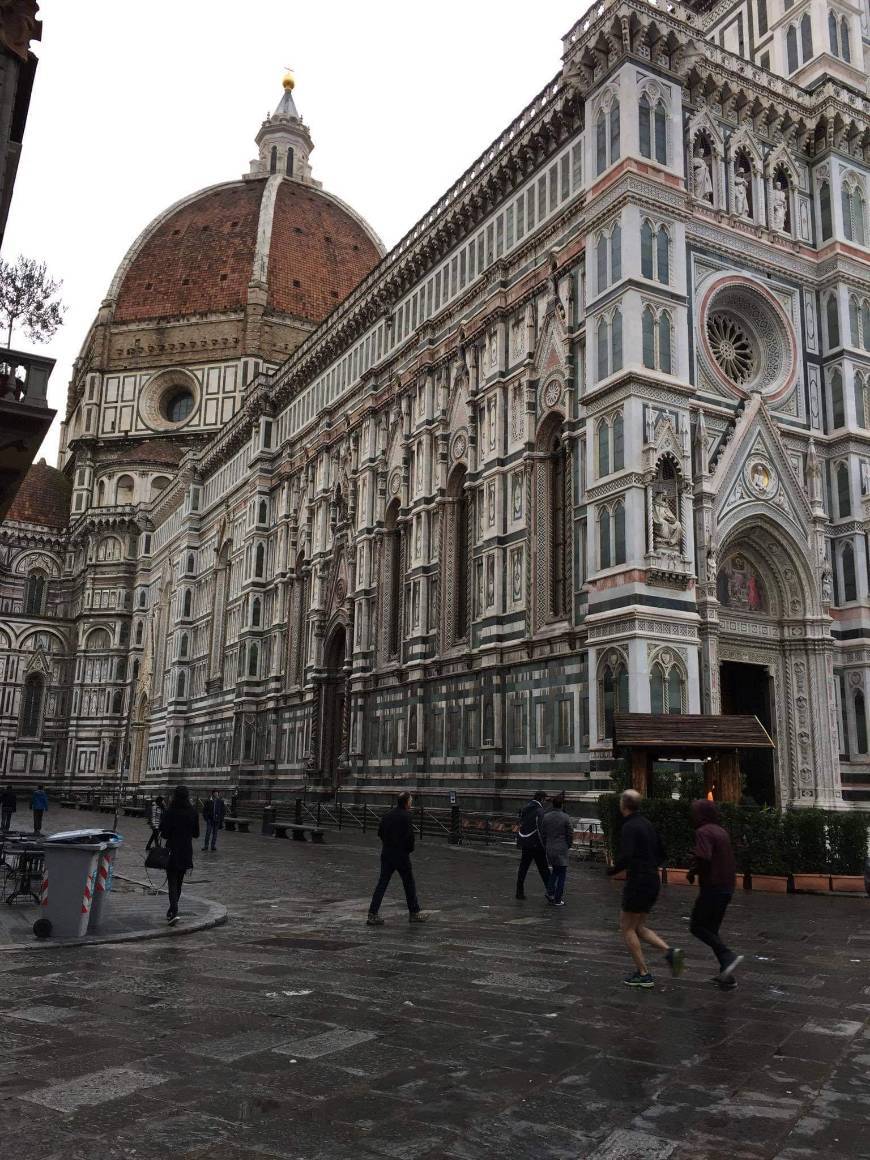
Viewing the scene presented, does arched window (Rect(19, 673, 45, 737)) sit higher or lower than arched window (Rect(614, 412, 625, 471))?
lower

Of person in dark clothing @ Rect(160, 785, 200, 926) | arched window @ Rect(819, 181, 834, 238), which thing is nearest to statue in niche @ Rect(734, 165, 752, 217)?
arched window @ Rect(819, 181, 834, 238)

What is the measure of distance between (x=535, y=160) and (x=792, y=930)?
25.4 meters

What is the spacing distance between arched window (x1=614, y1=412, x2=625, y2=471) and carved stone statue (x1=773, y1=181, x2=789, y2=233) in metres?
9.18

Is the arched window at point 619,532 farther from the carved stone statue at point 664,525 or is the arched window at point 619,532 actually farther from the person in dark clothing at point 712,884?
the person in dark clothing at point 712,884

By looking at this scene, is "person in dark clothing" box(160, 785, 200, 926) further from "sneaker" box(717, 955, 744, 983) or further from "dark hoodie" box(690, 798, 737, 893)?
"sneaker" box(717, 955, 744, 983)

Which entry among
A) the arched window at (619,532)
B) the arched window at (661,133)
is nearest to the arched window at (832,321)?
the arched window at (661,133)

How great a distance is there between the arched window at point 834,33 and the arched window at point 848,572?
16.5 metres

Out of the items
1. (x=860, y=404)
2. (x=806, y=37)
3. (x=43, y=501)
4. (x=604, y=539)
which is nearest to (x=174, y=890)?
(x=604, y=539)

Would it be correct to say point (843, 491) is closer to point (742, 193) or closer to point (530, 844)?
point (742, 193)

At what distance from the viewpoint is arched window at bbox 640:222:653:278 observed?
25625 millimetres

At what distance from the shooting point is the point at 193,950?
418 inches

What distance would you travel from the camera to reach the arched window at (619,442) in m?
24.4

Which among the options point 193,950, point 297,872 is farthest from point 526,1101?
point 297,872

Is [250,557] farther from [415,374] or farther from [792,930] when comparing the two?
[792,930]
